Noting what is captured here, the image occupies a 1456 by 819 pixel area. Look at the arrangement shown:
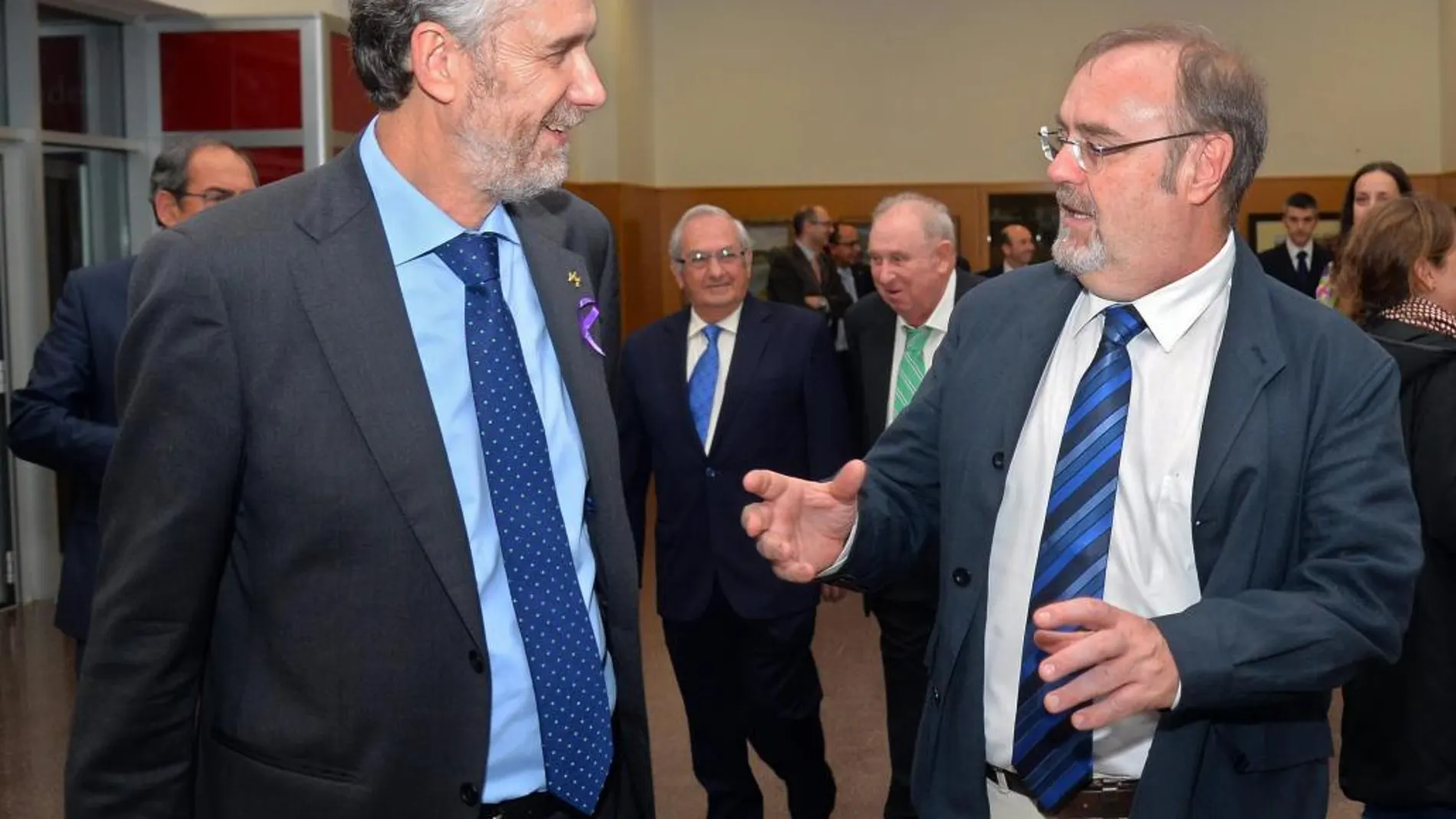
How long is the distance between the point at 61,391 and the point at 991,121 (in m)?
14.1

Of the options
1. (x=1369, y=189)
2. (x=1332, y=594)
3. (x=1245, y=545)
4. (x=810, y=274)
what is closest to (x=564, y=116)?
(x=1245, y=545)

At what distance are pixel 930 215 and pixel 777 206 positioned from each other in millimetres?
12252

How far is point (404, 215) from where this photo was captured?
2.17 m

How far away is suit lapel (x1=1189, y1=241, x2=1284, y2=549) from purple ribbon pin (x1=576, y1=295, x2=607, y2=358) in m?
0.88

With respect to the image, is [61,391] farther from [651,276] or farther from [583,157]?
[651,276]

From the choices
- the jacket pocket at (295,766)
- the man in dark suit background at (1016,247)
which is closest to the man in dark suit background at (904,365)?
the jacket pocket at (295,766)

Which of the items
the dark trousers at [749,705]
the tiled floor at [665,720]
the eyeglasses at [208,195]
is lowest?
the tiled floor at [665,720]

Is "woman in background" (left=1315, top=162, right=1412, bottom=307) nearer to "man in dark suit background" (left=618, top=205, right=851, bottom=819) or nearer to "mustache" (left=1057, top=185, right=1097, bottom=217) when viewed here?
"man in dark suit background" (left=618, top=205, right=851, bottom=819)

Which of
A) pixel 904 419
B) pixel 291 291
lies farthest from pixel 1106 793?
pixel 291 291

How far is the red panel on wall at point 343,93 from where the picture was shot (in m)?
9.73

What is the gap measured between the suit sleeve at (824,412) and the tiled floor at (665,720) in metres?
1.19

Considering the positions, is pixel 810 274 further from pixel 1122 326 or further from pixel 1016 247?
pixel 1122 326

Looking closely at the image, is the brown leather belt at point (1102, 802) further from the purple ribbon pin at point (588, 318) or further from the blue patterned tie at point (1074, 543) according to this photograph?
the purple ribbon pin at point (588, 318)

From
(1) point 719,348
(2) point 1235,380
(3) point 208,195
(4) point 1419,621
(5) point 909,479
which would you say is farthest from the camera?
(1) point 719,348
